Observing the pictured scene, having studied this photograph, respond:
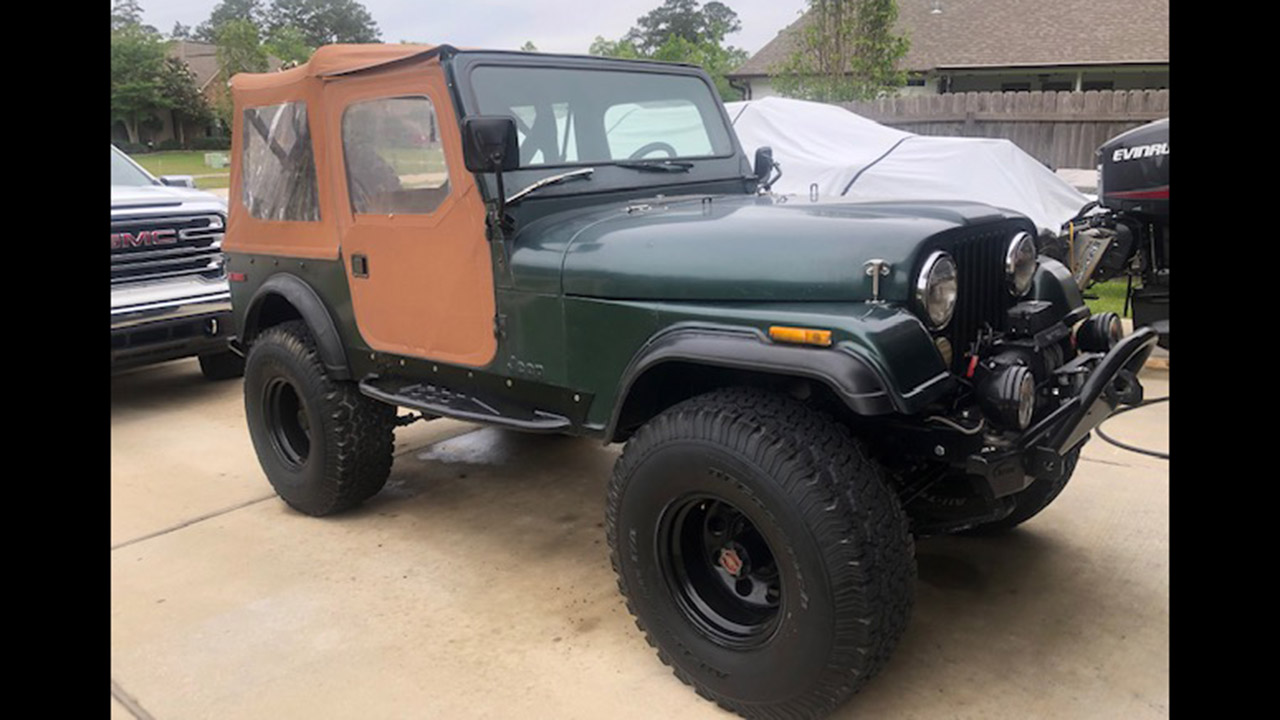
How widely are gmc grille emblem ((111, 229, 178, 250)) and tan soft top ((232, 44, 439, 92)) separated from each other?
8.13 ft

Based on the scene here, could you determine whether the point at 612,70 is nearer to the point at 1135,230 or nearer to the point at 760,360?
the point at 760,360

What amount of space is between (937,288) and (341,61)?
8.33 feet

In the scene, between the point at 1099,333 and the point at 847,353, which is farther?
the point at 1099,333

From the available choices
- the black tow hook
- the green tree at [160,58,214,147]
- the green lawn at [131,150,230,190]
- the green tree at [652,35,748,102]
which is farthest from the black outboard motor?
the green tree at [160,58,214,147]

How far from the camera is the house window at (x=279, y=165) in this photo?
390 cm

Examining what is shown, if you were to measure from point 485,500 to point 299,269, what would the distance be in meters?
1.36

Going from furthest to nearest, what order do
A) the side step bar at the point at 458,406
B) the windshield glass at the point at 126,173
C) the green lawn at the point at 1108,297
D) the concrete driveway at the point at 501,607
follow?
the green lawn at the point at 1108,297 → the windshield glass at the point at 126,173 → the side step bar at the point at 458,406 → the concrete driveway at the point at 501,607

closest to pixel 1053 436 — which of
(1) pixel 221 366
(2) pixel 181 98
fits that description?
(1) pixel 221 366

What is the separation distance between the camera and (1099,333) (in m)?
3.04

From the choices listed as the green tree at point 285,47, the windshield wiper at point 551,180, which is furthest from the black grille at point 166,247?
the green tree at point 285,47

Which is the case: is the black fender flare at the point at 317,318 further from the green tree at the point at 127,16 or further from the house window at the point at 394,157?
the green tree at the point at 127,16

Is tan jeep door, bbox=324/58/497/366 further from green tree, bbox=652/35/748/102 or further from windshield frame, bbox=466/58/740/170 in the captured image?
green tree, bbox=652/35/748/102

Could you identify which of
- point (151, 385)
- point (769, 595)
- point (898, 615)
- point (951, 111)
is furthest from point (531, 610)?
point (951, 111)

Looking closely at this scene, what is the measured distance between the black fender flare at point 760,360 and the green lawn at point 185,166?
14045 mm
